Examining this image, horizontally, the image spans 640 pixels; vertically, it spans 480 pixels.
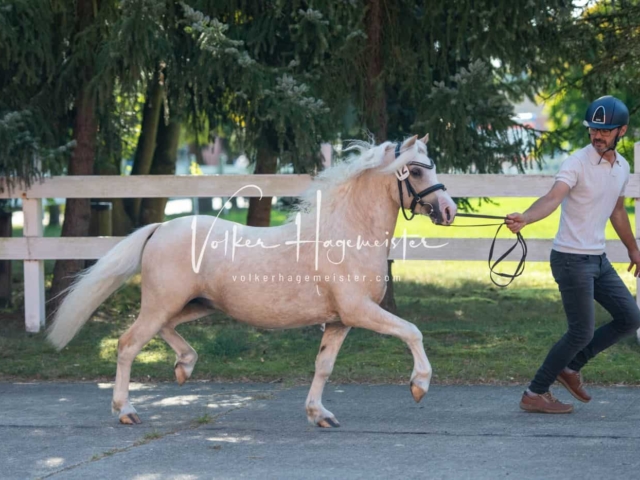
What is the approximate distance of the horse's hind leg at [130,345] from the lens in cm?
659

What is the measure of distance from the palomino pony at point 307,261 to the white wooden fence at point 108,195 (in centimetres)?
287

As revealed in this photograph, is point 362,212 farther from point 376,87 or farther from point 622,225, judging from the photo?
point 376,87

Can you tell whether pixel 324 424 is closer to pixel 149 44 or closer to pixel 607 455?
pixel 607 455

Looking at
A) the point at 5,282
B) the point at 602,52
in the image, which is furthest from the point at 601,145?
the point at 5,282

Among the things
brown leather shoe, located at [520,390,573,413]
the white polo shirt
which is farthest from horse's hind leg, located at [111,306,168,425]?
the white polo shirt

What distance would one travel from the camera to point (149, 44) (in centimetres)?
956

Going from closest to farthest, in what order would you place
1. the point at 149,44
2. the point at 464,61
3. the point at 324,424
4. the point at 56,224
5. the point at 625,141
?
the point at 324,424 < the point at 149,44 < the point at 464,61 < the point at 625,141 < the point at 56,224

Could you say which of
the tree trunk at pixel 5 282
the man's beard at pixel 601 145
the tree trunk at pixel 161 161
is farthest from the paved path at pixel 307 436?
the tree trunk at pixel 161 161

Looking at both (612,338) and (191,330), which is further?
(191,330)

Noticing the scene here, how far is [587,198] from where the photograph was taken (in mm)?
6367

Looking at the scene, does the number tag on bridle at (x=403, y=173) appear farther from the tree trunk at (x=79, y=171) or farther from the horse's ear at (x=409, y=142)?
the tree trunk at (x=79, y=171)

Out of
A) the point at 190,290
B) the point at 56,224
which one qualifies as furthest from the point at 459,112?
the point at 56,224

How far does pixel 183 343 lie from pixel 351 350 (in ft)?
8.00

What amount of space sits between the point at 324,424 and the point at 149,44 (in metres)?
4.78
